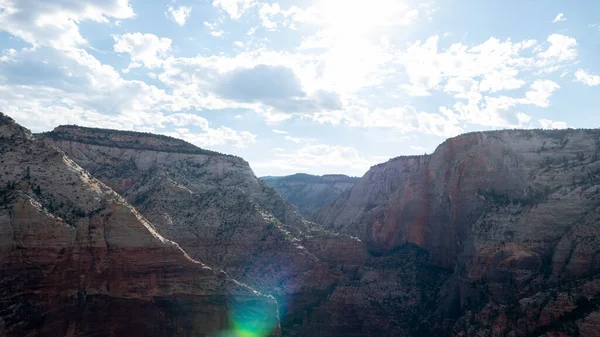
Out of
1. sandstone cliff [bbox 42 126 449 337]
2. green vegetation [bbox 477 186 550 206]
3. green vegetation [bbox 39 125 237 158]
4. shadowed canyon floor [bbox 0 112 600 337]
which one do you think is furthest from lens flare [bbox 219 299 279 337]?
green vegetation [bbox 39 125 237 158]

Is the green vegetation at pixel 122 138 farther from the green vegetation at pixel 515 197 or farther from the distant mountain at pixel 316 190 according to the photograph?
the distant mountain at pixel 316 190

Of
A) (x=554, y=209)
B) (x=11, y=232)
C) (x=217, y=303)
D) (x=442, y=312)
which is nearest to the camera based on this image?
(x=11, y=232)

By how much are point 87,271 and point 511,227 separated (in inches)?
1689

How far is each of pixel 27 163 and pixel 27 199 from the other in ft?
17.7

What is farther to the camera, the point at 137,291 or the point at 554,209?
the point at 554,209

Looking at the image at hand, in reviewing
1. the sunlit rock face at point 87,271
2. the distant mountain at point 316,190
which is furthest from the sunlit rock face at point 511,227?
the distant mountain at point 316,190

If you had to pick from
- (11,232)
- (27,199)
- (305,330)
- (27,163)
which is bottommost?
(305,330)

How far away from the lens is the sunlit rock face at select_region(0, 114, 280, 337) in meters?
37.8

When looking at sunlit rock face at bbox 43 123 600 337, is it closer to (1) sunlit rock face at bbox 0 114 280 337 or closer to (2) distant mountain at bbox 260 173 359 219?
(1) sunlit rock face at bbox 0 114 280 337

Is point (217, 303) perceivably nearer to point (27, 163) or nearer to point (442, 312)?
point (27, 163)

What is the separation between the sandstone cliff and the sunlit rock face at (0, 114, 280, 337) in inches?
705

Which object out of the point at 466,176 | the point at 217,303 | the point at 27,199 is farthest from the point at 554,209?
the point at 27,199

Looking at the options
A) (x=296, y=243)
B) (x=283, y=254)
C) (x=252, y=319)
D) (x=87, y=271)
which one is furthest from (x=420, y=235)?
(x=87, y=271)

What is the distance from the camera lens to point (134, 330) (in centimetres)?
4228
